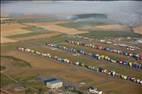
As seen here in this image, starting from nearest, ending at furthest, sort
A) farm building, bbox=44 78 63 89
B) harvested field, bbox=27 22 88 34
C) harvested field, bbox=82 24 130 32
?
farm building, bbox=44 78 63 89, harvested field, bbox=82 24 130 32, harvested field, bbox=27 22 88 34

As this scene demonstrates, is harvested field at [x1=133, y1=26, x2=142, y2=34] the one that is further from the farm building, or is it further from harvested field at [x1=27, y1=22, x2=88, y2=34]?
the farm building

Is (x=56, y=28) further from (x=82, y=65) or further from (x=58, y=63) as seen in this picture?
(x=82, y=65)

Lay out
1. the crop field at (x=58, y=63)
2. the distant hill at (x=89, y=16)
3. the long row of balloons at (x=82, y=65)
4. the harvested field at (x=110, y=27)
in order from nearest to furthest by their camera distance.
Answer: the crop field at (x=58, y=63), the long row of balloons at (x=82, y=65), the harvested field at (x=110, y=27), the distant hill at (x=89, y=16)

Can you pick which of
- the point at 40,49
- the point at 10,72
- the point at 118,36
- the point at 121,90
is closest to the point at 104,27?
the point at 118,36

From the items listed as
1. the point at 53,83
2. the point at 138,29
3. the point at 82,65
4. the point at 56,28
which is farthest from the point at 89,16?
the point at 53,83

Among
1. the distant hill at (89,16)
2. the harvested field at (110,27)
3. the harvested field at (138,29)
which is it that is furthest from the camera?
the distant hill at (89,16)

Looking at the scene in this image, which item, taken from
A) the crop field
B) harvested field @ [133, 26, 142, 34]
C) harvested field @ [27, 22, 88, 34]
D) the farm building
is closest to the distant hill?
harvested field @ [27, 22, 88, 34]

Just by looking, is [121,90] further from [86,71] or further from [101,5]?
[101,5]

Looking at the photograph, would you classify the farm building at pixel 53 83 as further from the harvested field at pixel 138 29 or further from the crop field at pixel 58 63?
the harvested field at pixel 138 29

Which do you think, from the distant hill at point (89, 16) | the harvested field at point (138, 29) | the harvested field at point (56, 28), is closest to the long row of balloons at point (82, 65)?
the harvested field at point (56, 28)
